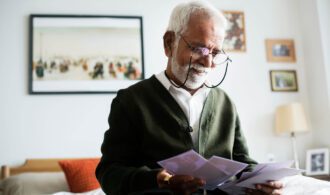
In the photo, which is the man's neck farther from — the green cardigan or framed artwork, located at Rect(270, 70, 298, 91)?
framed artwork, located at Rect(270, 70, 298, 91)

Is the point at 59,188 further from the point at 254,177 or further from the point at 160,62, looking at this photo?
the point at 254,177

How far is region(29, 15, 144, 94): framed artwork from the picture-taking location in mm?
2916

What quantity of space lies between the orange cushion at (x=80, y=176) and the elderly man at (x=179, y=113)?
3.96 ft

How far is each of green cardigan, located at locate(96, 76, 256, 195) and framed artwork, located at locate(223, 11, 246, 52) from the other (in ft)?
6.86

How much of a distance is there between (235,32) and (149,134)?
2.38 m

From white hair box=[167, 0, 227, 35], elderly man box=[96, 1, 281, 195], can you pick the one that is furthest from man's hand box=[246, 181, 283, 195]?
white hair box=[167, 0, 227, 35]

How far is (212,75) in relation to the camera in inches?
123

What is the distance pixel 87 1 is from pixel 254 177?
2.54 m

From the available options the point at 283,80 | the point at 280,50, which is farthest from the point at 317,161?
the point at 280,50

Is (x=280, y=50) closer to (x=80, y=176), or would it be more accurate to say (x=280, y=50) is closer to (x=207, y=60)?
(x=80, y=176)

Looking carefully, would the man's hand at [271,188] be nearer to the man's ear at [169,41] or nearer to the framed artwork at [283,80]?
the man's ear at [169,41]

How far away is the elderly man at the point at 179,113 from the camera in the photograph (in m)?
1.08

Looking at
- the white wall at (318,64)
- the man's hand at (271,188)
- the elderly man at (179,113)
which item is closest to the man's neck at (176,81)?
the elderly man at (179,113)

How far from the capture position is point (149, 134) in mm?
1100
